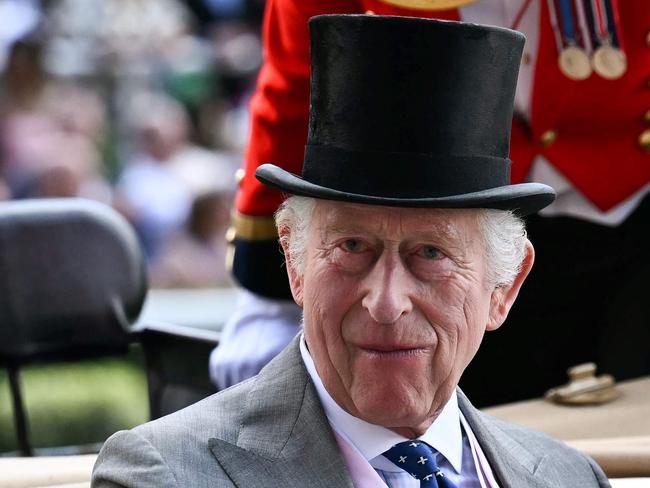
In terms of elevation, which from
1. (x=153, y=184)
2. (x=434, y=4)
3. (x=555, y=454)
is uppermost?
(x=434, y=4)

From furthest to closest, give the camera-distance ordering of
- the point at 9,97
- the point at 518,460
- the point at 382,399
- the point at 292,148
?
the point at 9,97, the point at 292,148, the point at 518,460, the point at 382,399

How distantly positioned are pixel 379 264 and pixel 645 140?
103cm

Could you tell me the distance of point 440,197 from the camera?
1.40 metres

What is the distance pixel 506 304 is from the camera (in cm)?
158

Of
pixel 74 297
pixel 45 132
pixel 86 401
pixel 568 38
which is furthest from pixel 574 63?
pixel 45 132

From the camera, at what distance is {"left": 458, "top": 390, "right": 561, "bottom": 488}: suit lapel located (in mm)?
1592

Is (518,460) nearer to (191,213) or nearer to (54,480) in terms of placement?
(54,480)

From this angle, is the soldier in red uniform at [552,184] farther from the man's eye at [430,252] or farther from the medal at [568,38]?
the man's eye at [430,252]

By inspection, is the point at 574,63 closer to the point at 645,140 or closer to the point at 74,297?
the point at 645,140

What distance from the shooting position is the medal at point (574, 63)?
7.07 ft

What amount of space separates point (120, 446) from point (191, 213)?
444cm

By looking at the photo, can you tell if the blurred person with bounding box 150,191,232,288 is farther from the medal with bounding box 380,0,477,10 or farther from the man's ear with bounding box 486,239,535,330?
the man's ear with bounding box 486,239,535,330

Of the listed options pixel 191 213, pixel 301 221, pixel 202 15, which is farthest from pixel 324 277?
pixel 202 15

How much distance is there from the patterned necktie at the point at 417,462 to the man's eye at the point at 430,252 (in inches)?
8.8
